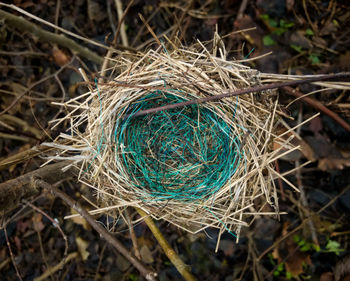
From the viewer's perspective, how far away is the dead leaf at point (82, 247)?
7.18ft

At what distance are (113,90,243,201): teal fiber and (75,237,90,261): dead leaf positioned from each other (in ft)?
3.54

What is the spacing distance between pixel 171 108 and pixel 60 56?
4.43ft

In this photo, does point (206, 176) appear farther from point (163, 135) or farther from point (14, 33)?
point (14, 33)

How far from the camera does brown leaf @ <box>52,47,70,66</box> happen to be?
2174mm

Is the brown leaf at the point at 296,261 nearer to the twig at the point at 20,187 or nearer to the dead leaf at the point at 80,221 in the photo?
the dead leaf at the point at 80,221

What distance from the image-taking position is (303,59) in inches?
76.0

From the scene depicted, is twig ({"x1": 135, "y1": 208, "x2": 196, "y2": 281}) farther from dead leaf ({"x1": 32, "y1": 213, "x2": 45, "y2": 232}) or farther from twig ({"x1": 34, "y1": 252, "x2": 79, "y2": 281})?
dead leaf ({"x1": 32, "y1": 213, "x2": 45, "y2": 232})

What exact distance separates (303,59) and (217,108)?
3.55 feet

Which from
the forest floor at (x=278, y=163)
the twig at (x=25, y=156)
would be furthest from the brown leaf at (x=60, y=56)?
the twig at (x=25, y=156)

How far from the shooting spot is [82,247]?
7.20 ft

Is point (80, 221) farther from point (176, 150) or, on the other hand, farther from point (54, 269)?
point (176, 150)

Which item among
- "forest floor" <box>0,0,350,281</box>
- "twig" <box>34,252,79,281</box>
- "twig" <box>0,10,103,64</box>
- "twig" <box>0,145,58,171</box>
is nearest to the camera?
"twig" <box>0,145,58,171</box>

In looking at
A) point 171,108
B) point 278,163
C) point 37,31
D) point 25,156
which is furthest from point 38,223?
point 278,163

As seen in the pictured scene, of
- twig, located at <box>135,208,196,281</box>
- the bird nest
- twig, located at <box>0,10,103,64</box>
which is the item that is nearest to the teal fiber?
the bird nest
